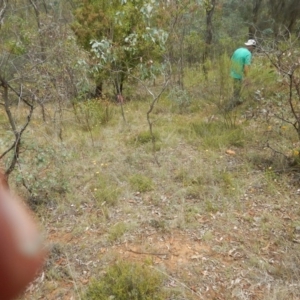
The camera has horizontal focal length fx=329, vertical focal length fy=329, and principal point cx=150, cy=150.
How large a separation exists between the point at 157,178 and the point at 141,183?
0.24m

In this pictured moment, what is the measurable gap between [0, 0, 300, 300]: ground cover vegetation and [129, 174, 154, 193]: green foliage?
19mm

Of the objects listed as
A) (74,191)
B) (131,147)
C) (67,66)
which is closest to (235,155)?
(131,147)

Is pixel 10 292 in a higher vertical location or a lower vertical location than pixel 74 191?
higher

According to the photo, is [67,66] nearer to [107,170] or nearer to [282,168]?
[107,170]

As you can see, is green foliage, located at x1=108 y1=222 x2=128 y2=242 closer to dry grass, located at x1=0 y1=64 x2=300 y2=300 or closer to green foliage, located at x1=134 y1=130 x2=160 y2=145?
dry grass, located at x1=0 y1=64 x2=300 y2=300

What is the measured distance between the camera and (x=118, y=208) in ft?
10.8

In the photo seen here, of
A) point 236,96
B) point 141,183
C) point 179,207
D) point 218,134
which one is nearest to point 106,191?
point 141,183

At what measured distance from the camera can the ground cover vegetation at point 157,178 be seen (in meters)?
2.45

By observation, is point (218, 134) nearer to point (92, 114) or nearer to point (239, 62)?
point (239, 62)

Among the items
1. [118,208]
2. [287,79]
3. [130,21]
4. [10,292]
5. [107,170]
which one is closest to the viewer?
[10,292]

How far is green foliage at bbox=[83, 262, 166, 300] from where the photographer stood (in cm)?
219

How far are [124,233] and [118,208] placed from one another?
16.4 inches

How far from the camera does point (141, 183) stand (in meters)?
3.65

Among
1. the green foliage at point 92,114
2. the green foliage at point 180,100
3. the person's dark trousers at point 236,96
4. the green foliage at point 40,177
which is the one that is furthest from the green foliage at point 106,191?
the green foliage at point 180,100
